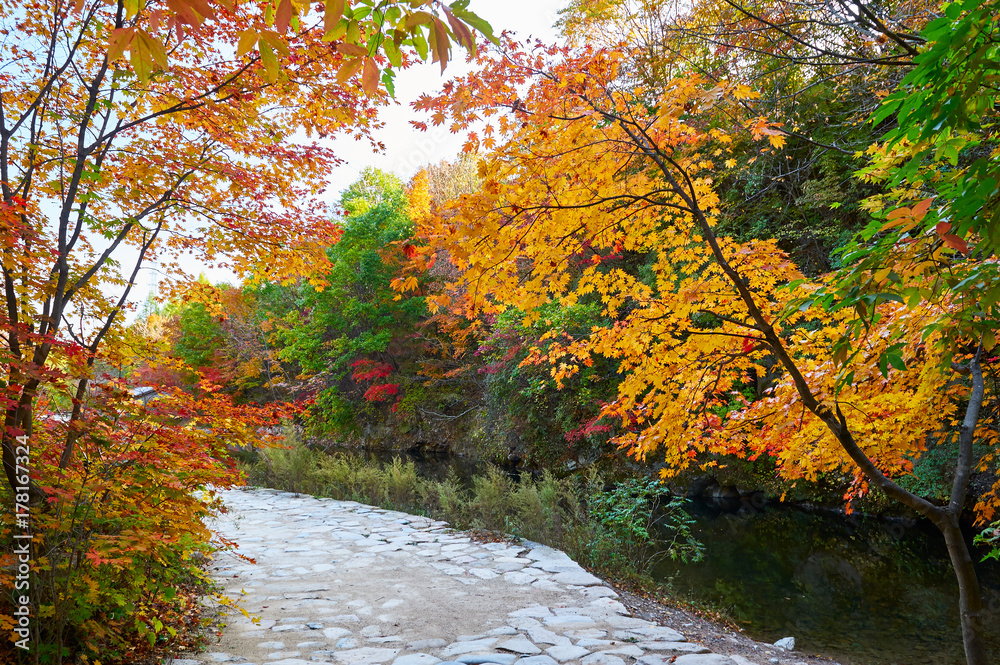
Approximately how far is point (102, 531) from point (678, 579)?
5064 mm

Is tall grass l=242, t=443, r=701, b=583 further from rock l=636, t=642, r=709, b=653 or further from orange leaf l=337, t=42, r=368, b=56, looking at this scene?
orange leaf l=337, t=42, r=368, b=56

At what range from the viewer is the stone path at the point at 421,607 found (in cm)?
283

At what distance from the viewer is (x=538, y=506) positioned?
5.48 metres

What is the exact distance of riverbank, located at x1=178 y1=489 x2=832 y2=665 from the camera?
284cm

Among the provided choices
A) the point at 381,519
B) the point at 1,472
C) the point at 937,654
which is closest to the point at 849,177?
the point at 937,654

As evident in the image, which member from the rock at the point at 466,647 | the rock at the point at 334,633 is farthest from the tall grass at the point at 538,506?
the rock at the point at 334,633

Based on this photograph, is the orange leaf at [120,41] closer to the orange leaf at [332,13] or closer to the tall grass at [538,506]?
the orange leaf at [332,13]

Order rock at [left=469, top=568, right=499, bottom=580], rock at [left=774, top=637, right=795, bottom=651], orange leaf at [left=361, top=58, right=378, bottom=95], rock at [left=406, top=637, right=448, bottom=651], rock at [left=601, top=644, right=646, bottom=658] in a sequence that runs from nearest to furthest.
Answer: orange leaf at [left=361, top=58, right=378, bottom=95] → rock at [left=601, top=644, right=646, bottom=658] → rock at [left=406, top=637, right=448, bottom=651] → rock at [left=774, top=637, right=795, bottom=651] → rock at [left=469, top=568, right=499, bottom=580]

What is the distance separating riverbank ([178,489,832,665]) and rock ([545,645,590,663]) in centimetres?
1

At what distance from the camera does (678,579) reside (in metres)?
5.49

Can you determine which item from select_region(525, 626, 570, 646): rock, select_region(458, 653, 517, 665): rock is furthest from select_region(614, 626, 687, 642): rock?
select_region(458, 653, 517, 665): rock

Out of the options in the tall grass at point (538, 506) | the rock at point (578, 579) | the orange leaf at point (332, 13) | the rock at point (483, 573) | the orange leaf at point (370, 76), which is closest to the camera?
the orange leaf at point (332, 13)

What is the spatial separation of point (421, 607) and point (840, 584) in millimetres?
4548

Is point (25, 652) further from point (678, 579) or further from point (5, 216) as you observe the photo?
point (678, 579)
